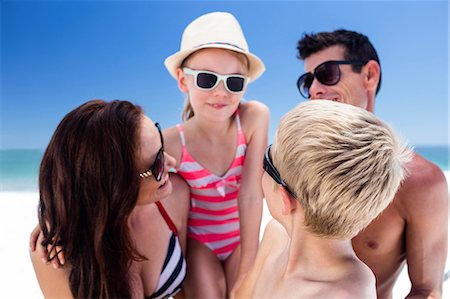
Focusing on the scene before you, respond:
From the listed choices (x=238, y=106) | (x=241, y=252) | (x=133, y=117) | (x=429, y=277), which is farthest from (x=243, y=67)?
(x=429, y=277)

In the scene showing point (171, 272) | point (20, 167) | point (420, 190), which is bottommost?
point (20, 167)

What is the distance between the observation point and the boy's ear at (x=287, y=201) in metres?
1.59

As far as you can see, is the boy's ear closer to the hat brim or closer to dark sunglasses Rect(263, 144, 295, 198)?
dark sunglasses Rect(263, 144, 295, 198)

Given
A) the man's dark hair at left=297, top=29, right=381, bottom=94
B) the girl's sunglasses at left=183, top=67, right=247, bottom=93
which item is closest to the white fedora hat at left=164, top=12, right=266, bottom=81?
the girl's sunglasses at left=183, top=67, right=247, bottom=93

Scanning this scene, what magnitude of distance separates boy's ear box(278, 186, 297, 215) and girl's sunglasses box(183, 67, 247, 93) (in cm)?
138

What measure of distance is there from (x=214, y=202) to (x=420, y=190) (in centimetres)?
143

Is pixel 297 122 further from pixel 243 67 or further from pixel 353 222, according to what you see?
pixel 243 67

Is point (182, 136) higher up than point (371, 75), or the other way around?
point (371, 75)

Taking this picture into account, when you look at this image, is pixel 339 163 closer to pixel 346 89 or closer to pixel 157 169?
pixel 157 169

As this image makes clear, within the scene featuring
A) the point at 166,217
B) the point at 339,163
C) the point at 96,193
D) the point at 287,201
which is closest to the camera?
the point at 339,163

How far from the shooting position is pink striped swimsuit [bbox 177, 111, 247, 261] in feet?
9.87

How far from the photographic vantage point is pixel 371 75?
9.36ft

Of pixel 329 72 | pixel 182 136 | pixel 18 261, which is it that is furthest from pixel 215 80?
pixel 18 261

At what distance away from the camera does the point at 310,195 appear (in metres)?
1.50
